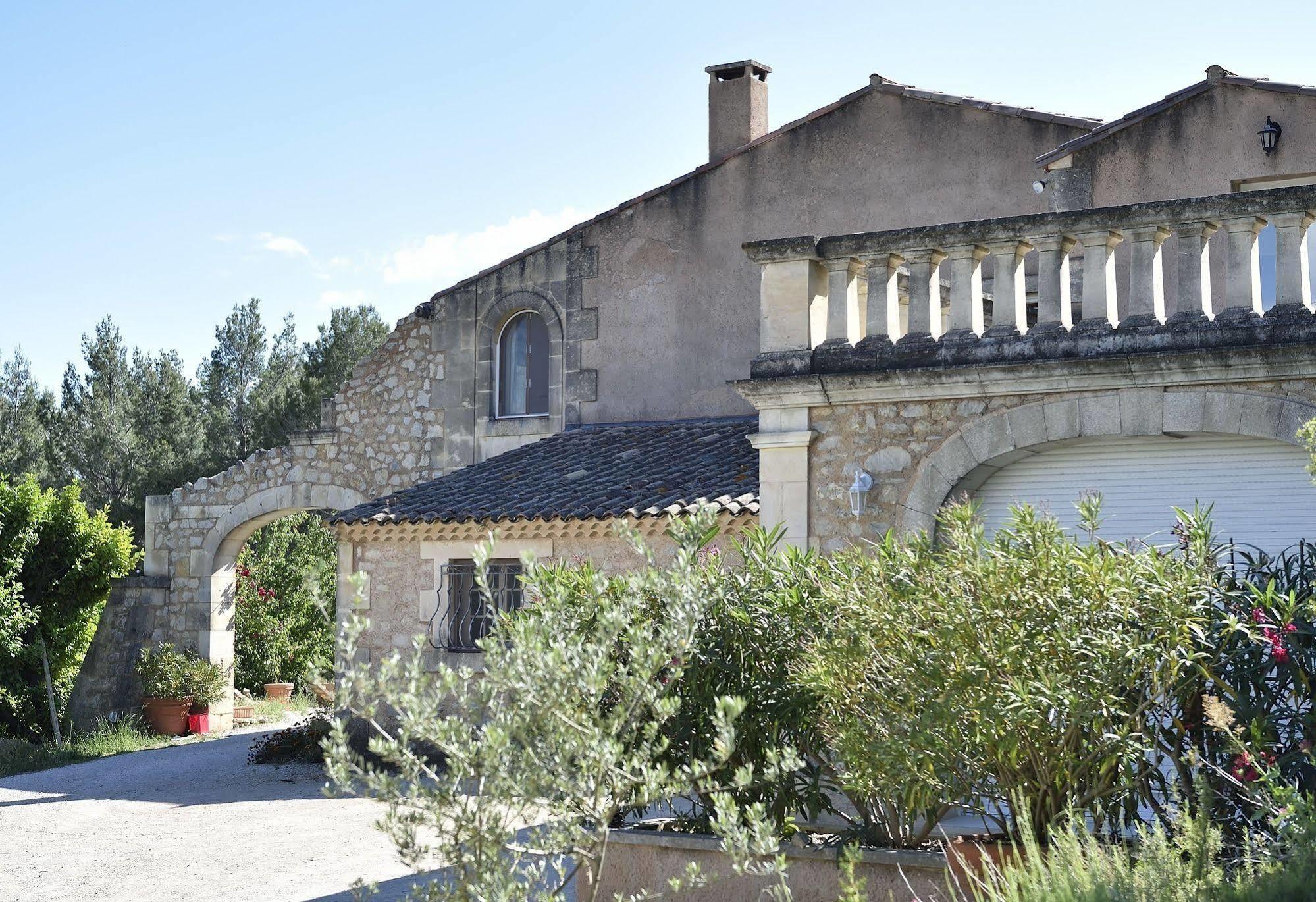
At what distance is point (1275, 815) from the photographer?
478 centimetres

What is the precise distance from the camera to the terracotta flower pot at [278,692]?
2045 cm

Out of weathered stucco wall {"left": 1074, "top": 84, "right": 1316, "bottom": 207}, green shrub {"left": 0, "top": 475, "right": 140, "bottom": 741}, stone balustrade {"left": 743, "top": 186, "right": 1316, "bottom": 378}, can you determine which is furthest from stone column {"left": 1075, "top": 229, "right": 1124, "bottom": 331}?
green shrub {"left": 0, "top": 475, "right": 140, "bottom": 741}

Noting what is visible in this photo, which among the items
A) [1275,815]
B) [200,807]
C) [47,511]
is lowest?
[200,807]

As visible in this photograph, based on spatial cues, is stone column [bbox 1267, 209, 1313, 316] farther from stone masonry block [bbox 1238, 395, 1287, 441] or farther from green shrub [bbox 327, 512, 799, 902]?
green shrub [bbox 327, 512, 799, 902]

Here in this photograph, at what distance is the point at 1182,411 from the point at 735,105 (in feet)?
27.9

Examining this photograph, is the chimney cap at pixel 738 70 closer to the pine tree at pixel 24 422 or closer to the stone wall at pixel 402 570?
the stone wall at pixel 402 570

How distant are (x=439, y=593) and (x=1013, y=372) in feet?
21.9

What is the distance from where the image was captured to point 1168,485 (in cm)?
811

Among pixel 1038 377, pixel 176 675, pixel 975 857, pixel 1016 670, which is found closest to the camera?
pixel 1016 670

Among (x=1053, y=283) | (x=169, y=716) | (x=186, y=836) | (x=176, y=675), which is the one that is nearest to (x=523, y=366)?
(x=176, y=675)

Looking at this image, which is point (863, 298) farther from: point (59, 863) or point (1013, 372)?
point (59, 863)

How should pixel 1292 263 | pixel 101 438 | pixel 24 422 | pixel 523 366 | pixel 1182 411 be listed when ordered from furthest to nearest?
pixel 24 422 < pixel 101 438 < pixel 523 366 < pixel 1182 411 < pixel 1292 263

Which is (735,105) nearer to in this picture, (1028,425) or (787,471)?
(787,471)

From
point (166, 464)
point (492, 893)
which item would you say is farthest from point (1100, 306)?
point (166, 464)
